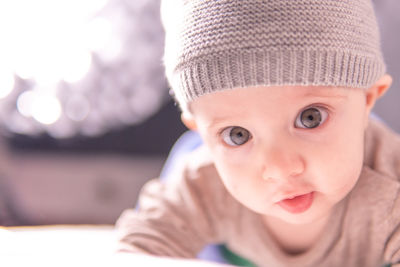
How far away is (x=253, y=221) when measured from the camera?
0.88 meters

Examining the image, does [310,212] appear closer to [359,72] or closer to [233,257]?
[359,72]

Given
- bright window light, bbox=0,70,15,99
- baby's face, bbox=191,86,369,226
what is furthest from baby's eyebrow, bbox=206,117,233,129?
bright window light, bbox=0,70,15,99

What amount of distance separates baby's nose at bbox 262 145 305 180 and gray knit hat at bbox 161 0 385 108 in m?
0.09

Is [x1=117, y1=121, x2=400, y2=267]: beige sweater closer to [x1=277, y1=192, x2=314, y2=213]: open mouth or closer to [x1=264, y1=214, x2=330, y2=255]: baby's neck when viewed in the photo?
[x1=264, y1=214, x2=330, y2=255]: baby's neck

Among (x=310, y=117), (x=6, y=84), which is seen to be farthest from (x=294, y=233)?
(x=6, y=84)

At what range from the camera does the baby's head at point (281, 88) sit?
0.60 m

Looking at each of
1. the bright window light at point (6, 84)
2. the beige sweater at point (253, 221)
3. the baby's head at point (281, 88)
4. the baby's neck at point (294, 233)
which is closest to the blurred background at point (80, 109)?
the bright window light at point (6, 84)

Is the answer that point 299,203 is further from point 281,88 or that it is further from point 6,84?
point 6,84

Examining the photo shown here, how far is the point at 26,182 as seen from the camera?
1.58 meters

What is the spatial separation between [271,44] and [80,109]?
1018 mm

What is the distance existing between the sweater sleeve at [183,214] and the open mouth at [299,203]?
0.23 metres

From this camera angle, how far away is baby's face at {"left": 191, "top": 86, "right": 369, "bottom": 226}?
2.06 ft

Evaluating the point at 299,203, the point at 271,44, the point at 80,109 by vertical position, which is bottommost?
the point at 299,203

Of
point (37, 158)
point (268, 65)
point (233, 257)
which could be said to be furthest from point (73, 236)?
point (268, 65)
